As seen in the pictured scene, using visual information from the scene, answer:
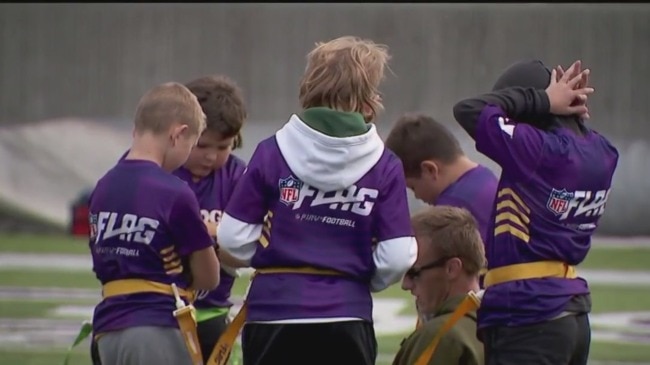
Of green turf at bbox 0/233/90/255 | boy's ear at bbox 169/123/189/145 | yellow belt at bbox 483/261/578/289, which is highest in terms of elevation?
boy's ear at bbox 169/123/189/145

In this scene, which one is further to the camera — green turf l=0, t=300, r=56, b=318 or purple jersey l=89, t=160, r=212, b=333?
green turf l=0, t=300, r=56, b=318

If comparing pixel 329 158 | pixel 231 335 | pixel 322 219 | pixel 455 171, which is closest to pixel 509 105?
pixel 329 158

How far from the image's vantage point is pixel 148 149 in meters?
5.17

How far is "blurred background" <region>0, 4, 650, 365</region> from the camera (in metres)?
21.9

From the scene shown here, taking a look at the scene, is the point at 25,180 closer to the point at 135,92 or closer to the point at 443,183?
the point at 135,92

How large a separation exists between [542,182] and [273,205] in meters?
1.05

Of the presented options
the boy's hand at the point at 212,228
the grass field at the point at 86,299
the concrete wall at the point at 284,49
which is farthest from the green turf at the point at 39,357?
the concrete wall at the point at 284,49

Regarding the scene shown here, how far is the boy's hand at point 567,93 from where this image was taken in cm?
508

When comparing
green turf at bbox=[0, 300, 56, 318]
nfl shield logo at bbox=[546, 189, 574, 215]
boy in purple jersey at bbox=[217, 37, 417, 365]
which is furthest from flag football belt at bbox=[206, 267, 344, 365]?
green turf at bbox=[0, 300, 56, 318]

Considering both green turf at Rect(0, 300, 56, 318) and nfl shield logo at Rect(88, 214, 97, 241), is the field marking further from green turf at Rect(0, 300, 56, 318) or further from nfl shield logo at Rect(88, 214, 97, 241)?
nfl shield logo at Rect(88, 214, 97, 241)

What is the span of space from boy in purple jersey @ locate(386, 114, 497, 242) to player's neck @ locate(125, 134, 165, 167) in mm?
1394

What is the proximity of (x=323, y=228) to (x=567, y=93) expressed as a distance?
3.65ft

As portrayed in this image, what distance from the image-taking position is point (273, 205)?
4867 millimetres

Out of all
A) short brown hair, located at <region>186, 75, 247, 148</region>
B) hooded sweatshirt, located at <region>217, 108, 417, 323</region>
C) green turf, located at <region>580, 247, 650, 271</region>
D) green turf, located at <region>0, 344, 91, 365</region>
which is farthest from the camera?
green turf, located at <region>580, 247, 650, 271</region>
